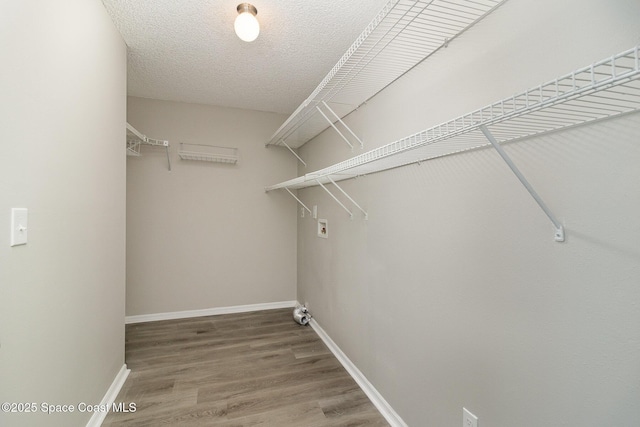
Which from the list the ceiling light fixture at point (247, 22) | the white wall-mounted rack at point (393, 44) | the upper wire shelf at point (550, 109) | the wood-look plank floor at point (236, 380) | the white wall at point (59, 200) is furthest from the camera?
the wood-look plank floor at point (236, 380)

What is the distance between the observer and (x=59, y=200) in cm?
127

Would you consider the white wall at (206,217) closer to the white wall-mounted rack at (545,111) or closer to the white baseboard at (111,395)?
the white baseboard at (111,395)

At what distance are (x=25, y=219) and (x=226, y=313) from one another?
2609 millimetres

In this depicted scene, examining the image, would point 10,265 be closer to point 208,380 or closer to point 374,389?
point 208,380

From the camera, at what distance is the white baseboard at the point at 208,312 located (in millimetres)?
3081

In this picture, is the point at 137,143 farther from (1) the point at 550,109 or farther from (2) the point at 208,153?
(1) the point at 550,109

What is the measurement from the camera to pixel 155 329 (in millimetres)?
2906

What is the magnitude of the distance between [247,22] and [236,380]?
2394 mm

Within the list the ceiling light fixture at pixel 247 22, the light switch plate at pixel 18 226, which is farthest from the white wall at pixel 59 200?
the ceiling light fixture at pixel 247 22

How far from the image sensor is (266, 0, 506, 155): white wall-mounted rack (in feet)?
3.59

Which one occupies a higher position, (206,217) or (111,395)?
(206,217)

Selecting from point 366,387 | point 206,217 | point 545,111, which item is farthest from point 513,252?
point 206,217

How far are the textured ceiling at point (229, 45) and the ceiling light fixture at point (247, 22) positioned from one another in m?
0.04

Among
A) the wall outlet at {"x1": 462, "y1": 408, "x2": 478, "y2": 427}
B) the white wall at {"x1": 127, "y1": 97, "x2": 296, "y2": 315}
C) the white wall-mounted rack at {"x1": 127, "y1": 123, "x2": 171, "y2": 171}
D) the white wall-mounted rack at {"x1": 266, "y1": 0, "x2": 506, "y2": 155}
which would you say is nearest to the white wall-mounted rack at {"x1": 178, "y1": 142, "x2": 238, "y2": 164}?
the white wall at {"x1": 127, "y1": 97, "x2": 296, "y2": 315}
